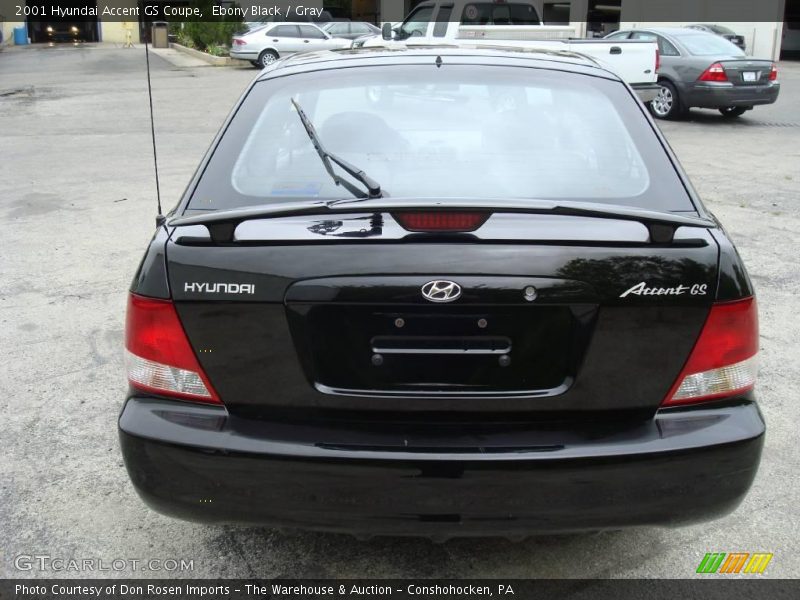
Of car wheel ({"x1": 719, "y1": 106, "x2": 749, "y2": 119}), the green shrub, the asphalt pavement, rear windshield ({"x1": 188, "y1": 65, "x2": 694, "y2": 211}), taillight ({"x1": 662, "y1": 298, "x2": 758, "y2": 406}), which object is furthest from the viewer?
the green shrub

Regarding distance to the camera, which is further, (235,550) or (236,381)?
(235,550)

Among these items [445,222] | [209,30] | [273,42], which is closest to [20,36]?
[209,30]

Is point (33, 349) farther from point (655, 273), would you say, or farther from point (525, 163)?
point (655, 273)

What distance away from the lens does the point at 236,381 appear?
2.46 metres

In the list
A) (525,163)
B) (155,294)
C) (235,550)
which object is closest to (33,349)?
(235,550)

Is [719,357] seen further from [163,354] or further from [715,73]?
[715,73]

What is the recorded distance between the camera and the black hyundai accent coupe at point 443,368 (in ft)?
7.69

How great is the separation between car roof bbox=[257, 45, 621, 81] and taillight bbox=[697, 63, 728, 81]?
11534mm

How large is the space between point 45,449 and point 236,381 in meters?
1.75

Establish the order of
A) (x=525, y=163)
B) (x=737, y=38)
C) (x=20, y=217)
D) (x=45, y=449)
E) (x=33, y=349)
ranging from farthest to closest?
(x=737, y=38), (x=20, y=217), (x=33, y=349), (x=45, y=449), (x=525, y=163)

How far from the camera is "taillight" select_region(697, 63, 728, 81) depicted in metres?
14.1

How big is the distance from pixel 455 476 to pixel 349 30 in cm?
2946

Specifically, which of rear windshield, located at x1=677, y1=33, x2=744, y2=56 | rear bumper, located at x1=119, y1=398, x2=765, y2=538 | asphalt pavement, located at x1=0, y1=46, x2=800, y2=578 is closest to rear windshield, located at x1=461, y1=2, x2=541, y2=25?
rear windshield, located at x1=677, y1=33, x2=744, y2=56

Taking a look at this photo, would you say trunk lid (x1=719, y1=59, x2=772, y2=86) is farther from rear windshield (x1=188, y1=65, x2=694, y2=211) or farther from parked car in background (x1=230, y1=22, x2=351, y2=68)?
parked car in background (x1=230, y1=22, x2=351, y2=68)
